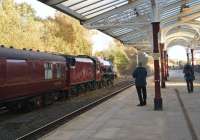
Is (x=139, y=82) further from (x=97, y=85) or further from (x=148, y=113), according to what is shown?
(x=97, y=85)

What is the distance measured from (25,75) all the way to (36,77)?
5.00ft

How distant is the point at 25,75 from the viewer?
19.2 metres

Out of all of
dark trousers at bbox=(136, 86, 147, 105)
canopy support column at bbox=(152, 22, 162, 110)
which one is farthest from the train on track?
canopy support column at bbox=(152, 22, 162, 110)

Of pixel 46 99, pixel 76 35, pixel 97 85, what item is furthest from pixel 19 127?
pixel 76 35

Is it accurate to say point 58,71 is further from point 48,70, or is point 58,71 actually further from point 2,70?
point 2,70

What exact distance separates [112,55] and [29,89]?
218 ft

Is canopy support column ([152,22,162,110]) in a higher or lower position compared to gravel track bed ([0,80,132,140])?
higher

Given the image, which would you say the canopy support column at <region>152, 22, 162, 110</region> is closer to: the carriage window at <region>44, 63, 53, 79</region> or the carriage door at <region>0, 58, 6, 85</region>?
the carriage door at <region>0, 58, 6, 85</region>

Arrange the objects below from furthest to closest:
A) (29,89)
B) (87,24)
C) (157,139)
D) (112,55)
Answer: (112,55)
(87,24)
(29,89)
(157,139)

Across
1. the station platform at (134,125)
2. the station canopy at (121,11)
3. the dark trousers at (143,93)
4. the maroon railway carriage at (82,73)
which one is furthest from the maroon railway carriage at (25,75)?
the dark trousers at (143,93)

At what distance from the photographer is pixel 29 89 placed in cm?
1961

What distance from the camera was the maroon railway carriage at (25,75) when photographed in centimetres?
1703

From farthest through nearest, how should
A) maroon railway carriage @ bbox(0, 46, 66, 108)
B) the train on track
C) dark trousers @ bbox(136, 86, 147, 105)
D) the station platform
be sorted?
dark trousers @ bbox(136, 86, 147, 105)
the train on track
maroon railway carriage @ bbox(0, 46, 66, 108)
the station platform

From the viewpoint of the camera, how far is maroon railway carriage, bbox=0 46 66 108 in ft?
55.9
